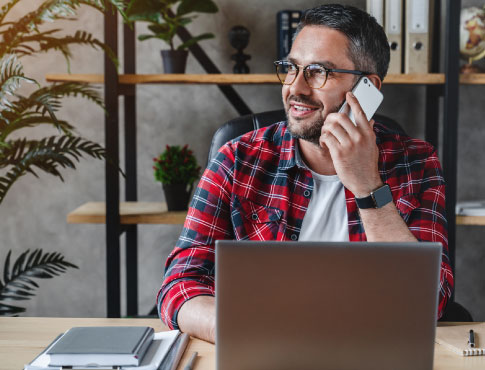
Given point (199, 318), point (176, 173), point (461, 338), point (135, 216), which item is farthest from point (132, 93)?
point (461, 338)

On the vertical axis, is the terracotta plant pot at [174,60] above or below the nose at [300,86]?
above

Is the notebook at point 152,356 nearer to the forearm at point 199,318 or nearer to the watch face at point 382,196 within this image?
the forearm at point 199,318

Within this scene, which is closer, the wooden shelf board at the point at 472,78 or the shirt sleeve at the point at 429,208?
the shirt sleeve at the point at 429,208

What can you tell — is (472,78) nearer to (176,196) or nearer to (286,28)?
(286,28)

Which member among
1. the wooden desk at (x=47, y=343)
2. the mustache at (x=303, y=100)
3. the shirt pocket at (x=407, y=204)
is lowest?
the wooden desk at (x=47, y=343)

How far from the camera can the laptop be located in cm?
66

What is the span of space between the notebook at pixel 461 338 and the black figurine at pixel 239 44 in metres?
1.33

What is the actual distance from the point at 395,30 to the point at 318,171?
750 millimetres

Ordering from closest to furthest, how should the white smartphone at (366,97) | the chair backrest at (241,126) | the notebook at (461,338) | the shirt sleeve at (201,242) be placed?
the notebook at (461,338) → the shirt sleeve at (201,242) → the white smartphone at (366,97) → the chair backrest at (241,126)

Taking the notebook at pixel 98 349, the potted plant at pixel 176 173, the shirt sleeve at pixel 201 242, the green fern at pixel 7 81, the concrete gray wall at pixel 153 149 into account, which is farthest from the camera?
the concrete gray wall at pixel 153 149

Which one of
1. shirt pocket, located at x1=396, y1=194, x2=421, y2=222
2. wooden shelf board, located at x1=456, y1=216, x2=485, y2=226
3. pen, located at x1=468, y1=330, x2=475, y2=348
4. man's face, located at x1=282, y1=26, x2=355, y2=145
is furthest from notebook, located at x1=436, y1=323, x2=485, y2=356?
wooden shelf board, located at x1=456, y1=216, x2=485, y2=226

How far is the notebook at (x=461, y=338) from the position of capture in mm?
898

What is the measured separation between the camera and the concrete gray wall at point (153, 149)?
2252 mm

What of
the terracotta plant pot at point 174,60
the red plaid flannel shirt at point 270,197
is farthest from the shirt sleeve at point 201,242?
the terracotta plant pot at point 174,60
